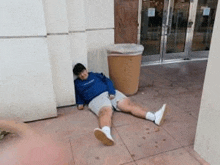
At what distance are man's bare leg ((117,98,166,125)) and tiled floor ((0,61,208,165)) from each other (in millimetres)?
72

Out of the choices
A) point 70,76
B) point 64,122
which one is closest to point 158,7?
point 70,76

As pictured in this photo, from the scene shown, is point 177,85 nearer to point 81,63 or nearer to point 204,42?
point 81,63

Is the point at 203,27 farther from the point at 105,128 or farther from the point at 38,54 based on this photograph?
the point at 38,54

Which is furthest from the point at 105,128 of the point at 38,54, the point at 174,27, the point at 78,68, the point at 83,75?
the point at 174,27

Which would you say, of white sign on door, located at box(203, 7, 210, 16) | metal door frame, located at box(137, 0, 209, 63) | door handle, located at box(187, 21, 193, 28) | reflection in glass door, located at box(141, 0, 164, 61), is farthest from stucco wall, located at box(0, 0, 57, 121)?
white sign on door, located at box(203, 7, 210, 16)

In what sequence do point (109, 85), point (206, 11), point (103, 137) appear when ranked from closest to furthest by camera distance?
point (103, 137) < point (109, 85) < point (206, 11)

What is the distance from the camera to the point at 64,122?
8.35 feet

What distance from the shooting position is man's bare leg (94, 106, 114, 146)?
1.95 m

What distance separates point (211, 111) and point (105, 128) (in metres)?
1.17

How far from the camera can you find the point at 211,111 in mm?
1628

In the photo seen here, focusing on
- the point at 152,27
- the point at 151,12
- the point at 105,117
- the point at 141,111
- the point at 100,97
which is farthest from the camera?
the point at 152,27

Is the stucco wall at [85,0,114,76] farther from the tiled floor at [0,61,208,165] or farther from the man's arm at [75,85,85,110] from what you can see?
the tiled floor at [0,61,208,165]

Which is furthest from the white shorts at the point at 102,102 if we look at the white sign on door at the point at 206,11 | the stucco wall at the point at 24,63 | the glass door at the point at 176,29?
the white sign on door at the point at 206,11

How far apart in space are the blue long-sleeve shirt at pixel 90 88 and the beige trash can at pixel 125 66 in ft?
1.28
